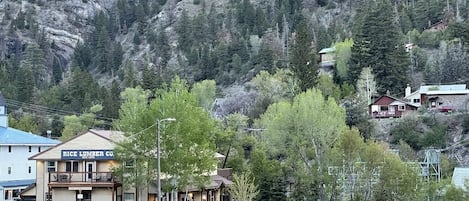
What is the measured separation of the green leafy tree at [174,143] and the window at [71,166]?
488 centimetres

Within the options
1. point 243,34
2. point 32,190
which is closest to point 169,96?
point 32,190

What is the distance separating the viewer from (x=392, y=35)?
335 ft

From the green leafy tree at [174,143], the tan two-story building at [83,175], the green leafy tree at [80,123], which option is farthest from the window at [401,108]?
the green leafy tree at [174,143]

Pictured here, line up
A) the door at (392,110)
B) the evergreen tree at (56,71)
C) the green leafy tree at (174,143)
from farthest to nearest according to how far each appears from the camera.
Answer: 1. the evergreen tree at (56,71)
2. the door at (392,110)
3. the green leafy tree at (174,143)

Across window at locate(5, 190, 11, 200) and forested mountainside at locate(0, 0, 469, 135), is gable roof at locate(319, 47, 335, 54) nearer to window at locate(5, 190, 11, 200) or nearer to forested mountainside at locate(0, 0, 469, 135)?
forested mountainside at locate(0, 0, 469, 135)

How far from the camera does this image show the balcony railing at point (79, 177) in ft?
166

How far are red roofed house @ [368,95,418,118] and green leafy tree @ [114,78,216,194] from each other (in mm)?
46241

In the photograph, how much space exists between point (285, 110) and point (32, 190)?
1084 inches

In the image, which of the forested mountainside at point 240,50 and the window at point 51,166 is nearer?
the window at point 51,166

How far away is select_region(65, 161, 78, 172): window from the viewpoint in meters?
51.6

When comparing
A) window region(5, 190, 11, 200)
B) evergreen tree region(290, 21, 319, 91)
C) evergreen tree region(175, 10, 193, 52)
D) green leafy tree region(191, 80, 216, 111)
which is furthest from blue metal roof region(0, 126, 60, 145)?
evergreen tree region(175, 10, 193, 52)

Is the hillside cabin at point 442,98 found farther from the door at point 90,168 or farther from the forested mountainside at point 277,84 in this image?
the door at point 90,168

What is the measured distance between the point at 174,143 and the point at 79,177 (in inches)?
341

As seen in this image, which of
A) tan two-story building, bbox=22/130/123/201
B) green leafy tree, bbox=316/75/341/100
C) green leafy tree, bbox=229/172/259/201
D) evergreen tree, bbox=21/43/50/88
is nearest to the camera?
tan two-story building, bbox=22/130/123/201
